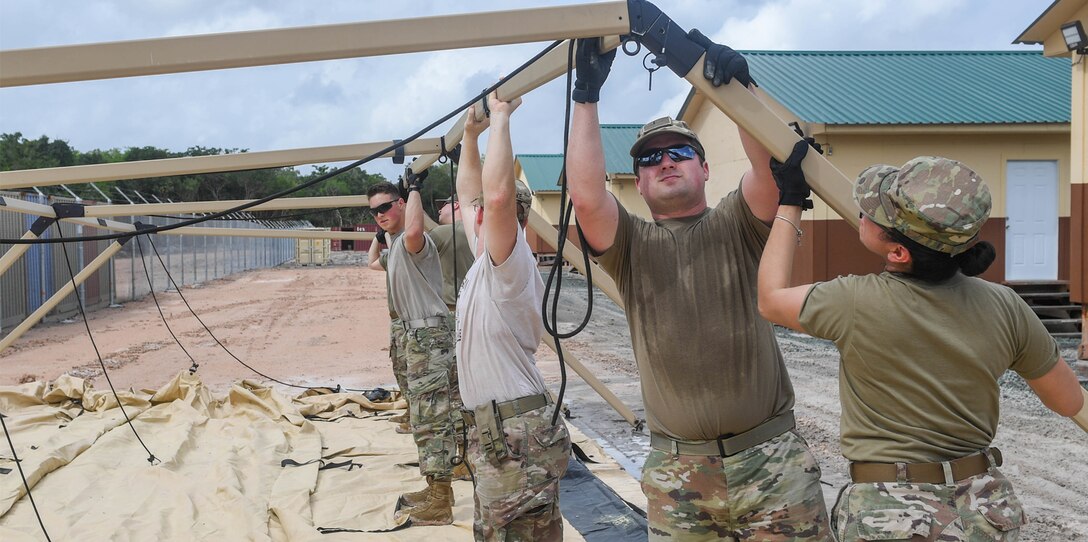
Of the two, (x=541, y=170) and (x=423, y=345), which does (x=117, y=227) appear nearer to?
(x=423, y=345)

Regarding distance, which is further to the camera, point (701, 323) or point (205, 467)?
point (205, 467)

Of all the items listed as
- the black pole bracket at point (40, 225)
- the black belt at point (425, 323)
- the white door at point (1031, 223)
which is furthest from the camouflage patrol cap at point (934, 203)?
the white door at point (1031, 223)

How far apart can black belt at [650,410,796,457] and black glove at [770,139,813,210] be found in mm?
705

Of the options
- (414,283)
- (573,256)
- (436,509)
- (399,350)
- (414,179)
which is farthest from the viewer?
(399,350)

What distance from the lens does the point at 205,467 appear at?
6859 mm

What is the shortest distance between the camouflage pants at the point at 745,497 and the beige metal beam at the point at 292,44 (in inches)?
52.4

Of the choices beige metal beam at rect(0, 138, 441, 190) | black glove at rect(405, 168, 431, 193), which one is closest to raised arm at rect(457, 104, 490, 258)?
beige metal beam at rect(0, 138, 441, 190)

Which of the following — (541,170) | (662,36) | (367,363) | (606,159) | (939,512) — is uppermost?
(541,170)

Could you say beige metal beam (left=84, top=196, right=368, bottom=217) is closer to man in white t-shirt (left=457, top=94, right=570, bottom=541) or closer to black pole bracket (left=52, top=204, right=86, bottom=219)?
black pole bracket (left=52, top=204, right=86, bottom=219)

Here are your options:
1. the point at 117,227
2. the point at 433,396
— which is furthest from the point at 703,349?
the point at 117,227

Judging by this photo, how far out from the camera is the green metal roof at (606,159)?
3045cm

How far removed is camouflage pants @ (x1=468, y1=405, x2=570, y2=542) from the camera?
10.7 feet

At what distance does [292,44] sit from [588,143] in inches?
34.7

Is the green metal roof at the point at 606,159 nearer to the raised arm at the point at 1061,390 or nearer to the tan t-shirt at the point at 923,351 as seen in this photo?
the raised arm at the point at 1061,390
